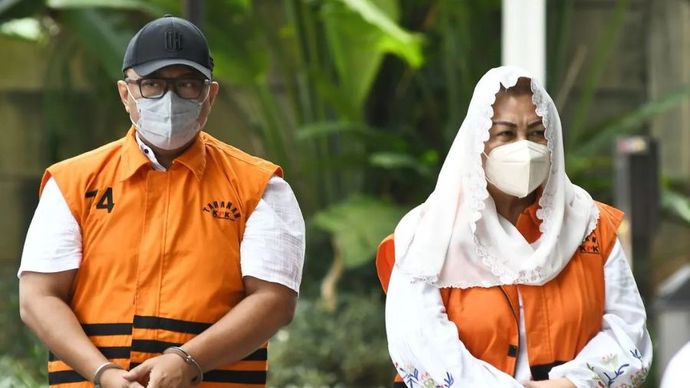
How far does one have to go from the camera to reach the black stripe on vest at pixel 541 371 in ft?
13.2

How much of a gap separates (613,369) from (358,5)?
6412mm

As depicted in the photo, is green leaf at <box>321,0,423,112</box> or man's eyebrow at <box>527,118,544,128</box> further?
green leaf at <box>321,0,423,112</box>

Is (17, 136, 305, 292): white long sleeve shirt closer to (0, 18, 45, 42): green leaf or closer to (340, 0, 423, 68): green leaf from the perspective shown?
(340, 0, 423, 68): green leaf

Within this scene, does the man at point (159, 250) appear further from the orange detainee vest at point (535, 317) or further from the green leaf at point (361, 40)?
the green leaf at point (361, 40)

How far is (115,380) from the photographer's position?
393 cm

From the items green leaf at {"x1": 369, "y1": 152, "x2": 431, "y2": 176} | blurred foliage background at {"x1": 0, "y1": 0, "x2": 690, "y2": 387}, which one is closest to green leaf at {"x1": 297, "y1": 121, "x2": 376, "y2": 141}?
blurred foliage background at {"x1": 0, "y1": 0, "x2": 690, "y2": 387}

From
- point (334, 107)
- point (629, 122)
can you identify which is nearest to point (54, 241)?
point (334, 107)

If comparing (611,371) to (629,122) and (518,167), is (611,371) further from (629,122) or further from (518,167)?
(629,122)

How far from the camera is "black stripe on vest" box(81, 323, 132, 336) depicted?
13.3 feet

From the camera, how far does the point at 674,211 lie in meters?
11.9

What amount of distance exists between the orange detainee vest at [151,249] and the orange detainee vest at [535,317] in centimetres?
61

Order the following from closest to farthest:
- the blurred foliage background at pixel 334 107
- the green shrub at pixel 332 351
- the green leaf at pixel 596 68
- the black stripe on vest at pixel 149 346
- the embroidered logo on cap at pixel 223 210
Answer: the black stripe on vest at pixel 149 346 → the embroidered logo on cap at pixel 223 210 → the green shrub at pixel 332 351 → the blurred foliage background at pixel 334 107 → the green leaf at pixel 596 68

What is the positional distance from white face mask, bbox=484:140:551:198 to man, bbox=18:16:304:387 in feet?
1.92

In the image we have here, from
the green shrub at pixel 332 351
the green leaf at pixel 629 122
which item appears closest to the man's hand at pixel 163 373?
the green shrub at pixel 332 351
